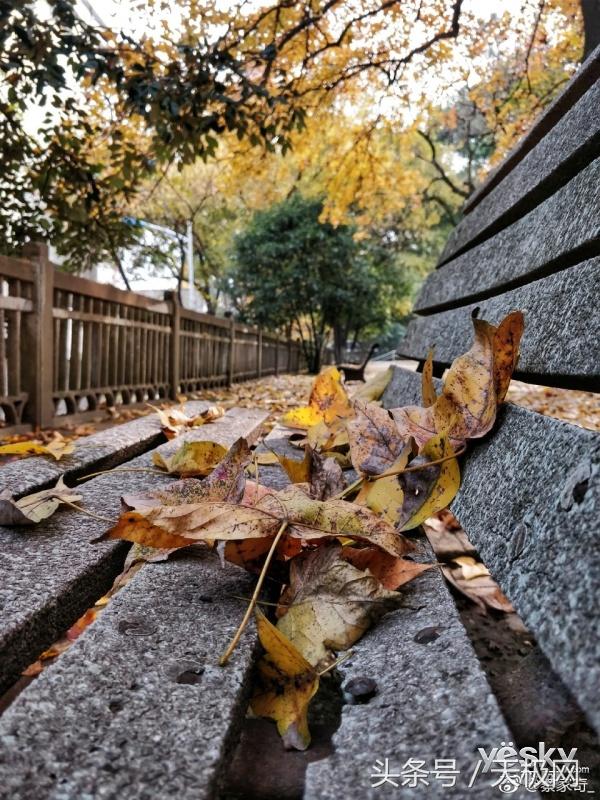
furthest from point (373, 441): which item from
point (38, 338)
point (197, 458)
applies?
point (38, 338)

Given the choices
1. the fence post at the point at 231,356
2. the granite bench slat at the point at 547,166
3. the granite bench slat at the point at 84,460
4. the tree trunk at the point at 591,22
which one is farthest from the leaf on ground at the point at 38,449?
the fence post at the point at 231,356

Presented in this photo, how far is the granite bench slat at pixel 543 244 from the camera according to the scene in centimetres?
88

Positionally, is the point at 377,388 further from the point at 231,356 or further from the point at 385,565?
the point at 231,356

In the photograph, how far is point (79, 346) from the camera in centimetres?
489

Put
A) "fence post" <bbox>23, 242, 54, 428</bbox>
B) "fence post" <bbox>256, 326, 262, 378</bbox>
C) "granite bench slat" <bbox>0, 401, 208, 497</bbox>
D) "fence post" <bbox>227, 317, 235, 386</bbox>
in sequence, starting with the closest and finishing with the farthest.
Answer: "granite bench slat" <bbox>0, 401, 208, 497</bbox> → "fence post" <bbox>23, 242, 54, 428</bbox> → "fence post" <bbox>227, 317, 235, 386</bbox> → "fence post" <bbox>256, 326, 262, 378</bbox>

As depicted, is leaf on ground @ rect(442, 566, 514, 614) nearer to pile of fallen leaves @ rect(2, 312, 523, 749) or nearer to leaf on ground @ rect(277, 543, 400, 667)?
pile of fallen leaves @ rect(2, 312, 523, 749)

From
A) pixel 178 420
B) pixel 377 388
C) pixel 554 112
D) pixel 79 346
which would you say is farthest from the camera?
pixel 79 346

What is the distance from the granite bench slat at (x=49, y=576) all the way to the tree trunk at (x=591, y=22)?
140 inches

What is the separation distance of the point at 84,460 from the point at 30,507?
57 cm

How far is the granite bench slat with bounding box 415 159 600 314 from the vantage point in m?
0.88

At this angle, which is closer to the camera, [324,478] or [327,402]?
[324,478]

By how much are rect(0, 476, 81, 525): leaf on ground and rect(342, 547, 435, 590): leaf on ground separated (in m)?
0.57

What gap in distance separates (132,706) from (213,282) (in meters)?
29.7

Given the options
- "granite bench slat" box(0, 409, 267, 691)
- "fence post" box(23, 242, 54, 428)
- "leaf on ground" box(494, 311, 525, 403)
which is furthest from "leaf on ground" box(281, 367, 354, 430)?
"fence post" box(23, 242, 54, 428)
